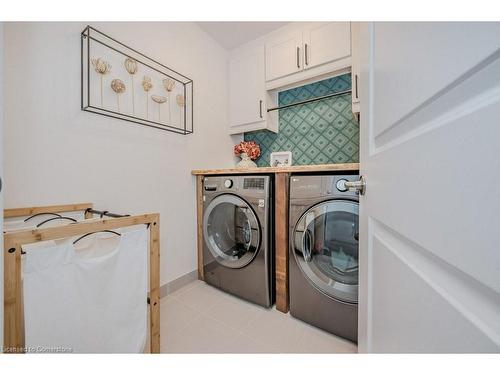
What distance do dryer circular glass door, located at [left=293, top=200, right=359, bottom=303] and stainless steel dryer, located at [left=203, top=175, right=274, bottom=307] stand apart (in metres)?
0.27

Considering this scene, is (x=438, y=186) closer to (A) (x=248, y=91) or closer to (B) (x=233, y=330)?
(B) (x=233, y=330)

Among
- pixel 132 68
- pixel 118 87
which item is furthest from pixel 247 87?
pixel 118 87

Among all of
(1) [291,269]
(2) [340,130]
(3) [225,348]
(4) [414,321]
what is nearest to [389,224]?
(4) [414,321]

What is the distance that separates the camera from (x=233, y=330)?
1251 millimetres

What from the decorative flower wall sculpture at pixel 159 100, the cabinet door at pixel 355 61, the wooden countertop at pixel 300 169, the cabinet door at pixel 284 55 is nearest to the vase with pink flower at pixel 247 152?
the wooden countertop at pixel 300 169

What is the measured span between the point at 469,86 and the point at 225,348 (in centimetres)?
141

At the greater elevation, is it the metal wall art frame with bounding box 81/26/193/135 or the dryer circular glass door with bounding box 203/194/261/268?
the metal wall art frame with bounding box 81/26/193/135

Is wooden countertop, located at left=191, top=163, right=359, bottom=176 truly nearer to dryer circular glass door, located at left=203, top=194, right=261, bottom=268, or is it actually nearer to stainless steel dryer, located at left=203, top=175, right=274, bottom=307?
stainless steel dryer, located at left=203, top=175, right=274, bottom=307

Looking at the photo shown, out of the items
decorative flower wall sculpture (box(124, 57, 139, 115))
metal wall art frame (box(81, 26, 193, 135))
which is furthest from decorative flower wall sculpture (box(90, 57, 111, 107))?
decorative flower wall sculpture (box(124, 57, 139, 115))

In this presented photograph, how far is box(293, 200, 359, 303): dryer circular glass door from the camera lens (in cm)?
114

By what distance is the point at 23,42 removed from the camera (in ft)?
3.21

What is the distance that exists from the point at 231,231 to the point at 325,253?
0.77m

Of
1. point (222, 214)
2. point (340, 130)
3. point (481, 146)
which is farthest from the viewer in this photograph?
point (340, 130)
